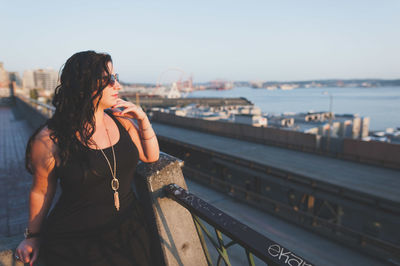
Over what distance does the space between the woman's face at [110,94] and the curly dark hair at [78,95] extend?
36 millimetres

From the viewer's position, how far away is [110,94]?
6.10 ft

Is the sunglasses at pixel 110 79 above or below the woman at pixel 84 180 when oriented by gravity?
above

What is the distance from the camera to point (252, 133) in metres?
23.1

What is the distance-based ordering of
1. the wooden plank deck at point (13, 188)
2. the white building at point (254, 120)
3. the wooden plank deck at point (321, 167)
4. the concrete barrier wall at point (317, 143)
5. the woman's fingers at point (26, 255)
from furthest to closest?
the white building at point (254, 120)
the concrete barrier wall at point (317, 143)
the wooden plank deck at point (321, 167)
the wooden plank deck at point (13, 188)
the woman's fingers at point (26, 255)

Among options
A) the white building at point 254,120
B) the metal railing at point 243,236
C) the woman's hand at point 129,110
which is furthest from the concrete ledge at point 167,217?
the white building at point 254,120

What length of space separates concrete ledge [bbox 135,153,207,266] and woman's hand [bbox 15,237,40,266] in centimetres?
79

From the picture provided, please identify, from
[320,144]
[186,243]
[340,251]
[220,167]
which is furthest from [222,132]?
[186,243]

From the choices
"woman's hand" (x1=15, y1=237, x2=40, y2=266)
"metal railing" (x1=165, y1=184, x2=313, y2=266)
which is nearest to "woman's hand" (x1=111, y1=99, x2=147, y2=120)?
"metal railing" (x1=165, y1=184, x2=313, y2=266)

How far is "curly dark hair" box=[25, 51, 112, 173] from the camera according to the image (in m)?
1.70

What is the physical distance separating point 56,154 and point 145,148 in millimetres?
677

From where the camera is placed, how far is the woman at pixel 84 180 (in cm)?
161

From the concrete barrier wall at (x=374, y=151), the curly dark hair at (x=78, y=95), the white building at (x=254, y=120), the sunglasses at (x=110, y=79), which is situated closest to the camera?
the curly dark hair at (x=78, y=95)

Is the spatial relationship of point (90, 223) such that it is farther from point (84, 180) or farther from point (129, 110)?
point (129, 110)

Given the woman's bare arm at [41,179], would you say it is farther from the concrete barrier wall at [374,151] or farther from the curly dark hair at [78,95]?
the concrete barrier wall at [374,151]
